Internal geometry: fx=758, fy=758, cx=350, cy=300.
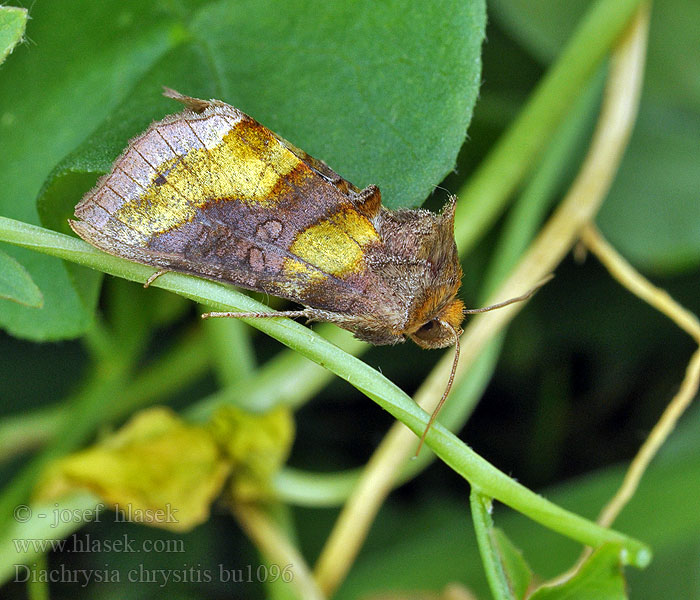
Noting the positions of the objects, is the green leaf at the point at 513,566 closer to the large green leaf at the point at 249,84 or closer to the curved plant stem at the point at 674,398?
the curved plant stem at the point at 674,398

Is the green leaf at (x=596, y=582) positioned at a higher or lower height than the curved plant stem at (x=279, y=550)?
higher

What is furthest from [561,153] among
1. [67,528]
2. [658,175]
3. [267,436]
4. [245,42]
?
[67,528]

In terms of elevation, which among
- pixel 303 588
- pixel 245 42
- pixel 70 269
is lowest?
pixel 303 588

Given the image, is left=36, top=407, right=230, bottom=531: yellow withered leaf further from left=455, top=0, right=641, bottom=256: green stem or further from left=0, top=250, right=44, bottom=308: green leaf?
left=455, top=0, right=641, bottom=256: green stem

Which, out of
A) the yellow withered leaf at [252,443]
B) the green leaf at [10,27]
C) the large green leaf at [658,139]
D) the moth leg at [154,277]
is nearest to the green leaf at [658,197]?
the large green leaf at [658,139]

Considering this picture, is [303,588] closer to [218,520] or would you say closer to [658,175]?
[218,520]

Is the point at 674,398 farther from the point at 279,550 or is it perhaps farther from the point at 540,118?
the point at 279,550

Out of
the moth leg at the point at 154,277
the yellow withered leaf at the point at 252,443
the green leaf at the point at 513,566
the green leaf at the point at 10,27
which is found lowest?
the yellow withered leaf at the point at 252,443

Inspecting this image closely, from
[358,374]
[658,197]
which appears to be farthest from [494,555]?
[658,197]
